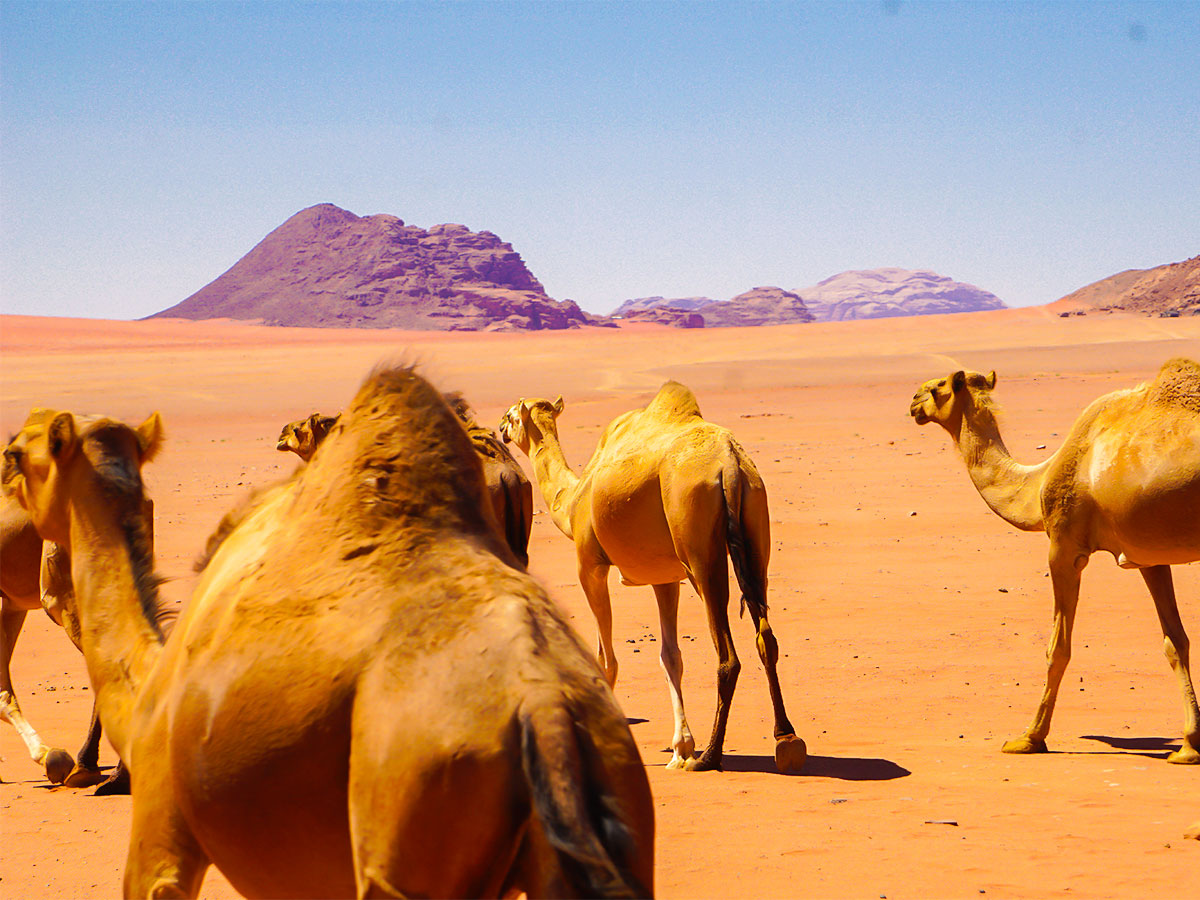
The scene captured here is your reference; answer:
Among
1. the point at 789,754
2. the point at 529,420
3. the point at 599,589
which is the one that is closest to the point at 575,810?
the point at 789,754

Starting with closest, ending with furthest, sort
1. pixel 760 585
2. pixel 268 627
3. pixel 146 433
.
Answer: pixel 268 627, pixel 146 433, pixel 760 585

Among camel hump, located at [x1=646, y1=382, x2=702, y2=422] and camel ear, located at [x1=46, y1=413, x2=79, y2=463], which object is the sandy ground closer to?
camel ear, located at [x1=46, y1=413, x2=79, y2=463]

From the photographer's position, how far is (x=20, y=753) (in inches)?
346

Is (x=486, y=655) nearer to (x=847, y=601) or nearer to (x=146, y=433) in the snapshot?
(x=146, y=433)

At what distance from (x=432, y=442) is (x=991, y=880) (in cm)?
392

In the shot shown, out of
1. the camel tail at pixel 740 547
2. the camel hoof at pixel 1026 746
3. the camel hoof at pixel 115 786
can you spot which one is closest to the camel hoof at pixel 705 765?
the camel tail at pixel 740 547

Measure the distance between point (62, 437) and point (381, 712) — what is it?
2.14 m

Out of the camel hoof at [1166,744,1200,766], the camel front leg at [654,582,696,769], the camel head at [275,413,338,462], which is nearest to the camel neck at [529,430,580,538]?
the camel front leg at [654,582,696,769]

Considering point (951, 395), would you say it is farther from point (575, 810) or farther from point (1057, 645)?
point (575, 810)

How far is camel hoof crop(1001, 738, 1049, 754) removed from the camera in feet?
26.4

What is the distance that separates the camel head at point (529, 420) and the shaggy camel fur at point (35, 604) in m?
4.05

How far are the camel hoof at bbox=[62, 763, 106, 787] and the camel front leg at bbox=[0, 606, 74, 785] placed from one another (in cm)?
5

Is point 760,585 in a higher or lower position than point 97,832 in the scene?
higher

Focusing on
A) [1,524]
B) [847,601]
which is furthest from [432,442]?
[847,601]
